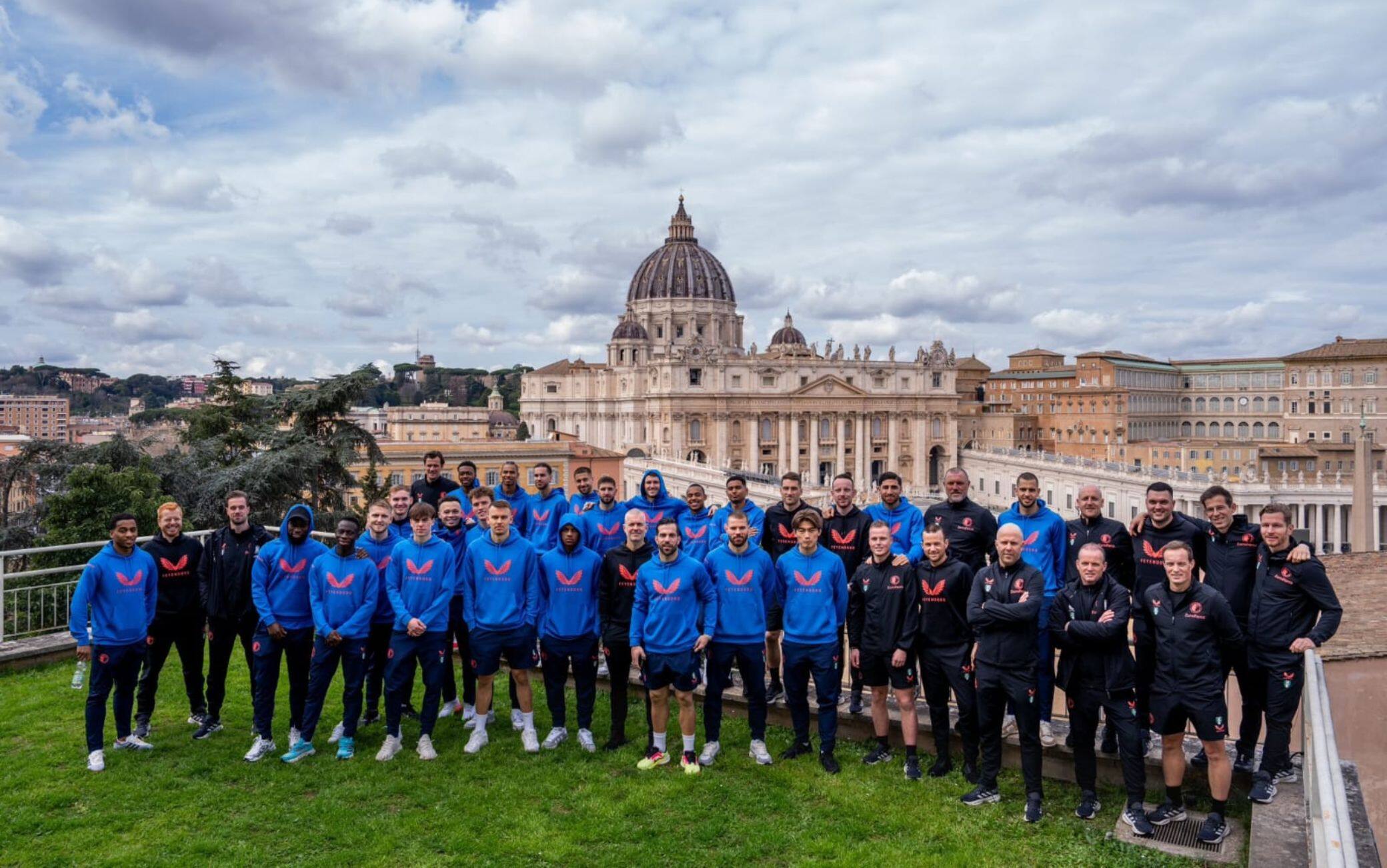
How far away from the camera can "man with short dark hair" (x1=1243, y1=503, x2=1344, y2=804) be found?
5477mm

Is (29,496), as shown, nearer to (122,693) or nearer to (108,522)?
(108,522)

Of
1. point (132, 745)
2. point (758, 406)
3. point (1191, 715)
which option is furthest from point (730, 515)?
point (758, 406)

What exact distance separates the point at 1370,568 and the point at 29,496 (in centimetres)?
2575

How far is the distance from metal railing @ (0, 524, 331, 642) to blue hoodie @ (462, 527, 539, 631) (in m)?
2.54

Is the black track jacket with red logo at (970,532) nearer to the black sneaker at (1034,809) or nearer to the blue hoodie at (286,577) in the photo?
the black sneaker at (1034,809)

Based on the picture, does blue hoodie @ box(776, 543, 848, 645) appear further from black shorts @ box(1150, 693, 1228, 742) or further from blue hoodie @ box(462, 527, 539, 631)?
black shorts @ box(1150, 693, 1228, 742)

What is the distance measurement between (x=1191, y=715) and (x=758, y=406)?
6200cm

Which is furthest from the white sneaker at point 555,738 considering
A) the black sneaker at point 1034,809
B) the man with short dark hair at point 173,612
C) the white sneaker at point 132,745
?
the black sneaker at point 1034,809

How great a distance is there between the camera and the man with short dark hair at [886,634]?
20.7ft

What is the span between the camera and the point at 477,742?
688 centimetres

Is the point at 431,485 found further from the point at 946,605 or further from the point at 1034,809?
the point at 1034,809

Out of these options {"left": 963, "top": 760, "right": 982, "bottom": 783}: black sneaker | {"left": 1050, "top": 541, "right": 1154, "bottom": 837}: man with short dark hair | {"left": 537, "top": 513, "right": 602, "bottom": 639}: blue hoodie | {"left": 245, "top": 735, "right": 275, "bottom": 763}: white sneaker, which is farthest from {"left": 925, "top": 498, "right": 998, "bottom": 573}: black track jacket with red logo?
{"left": 245, "top": 735, "right": 275, "bottom": 763}: white sneaker

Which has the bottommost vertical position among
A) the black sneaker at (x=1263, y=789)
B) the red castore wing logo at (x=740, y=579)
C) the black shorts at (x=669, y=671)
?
the black sneaker at (x=1263, y=789)

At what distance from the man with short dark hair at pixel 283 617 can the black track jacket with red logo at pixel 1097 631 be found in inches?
202
